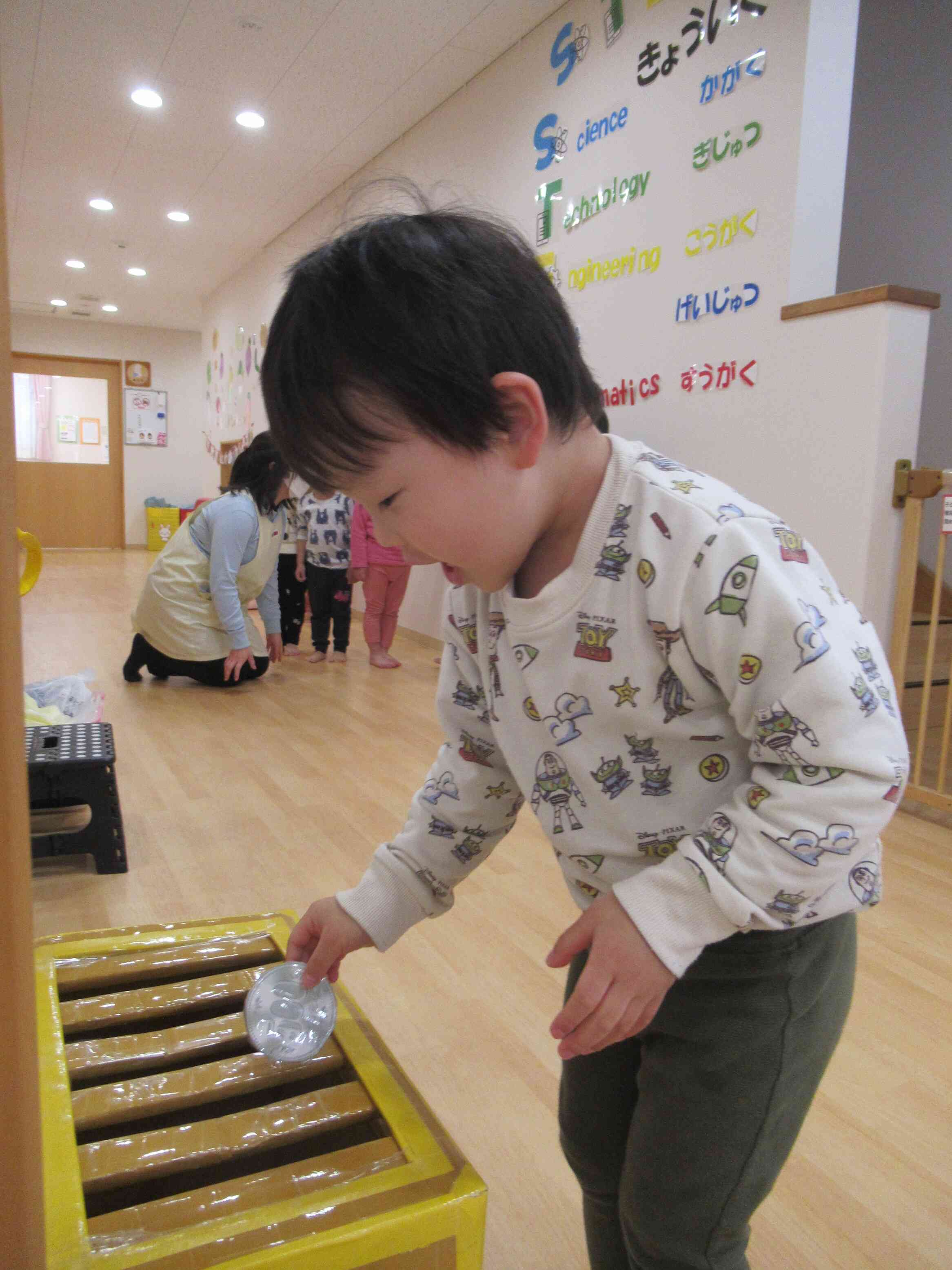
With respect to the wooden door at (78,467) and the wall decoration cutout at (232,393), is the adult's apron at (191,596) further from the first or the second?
the wooden door at (78,467)

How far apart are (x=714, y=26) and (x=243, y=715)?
237 cm

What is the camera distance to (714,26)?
2432 millimetres

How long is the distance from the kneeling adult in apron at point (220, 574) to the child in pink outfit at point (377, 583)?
1.87ft

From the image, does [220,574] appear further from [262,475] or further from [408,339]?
[408,339]

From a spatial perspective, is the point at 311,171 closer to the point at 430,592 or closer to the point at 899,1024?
the point at 430,592

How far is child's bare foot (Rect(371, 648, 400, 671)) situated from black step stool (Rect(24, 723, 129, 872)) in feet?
6.47

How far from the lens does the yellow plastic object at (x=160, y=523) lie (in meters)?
8.96

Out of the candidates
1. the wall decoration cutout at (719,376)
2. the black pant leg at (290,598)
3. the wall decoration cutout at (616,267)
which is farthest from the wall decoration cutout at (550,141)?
A: the black pant leg at (290,598)

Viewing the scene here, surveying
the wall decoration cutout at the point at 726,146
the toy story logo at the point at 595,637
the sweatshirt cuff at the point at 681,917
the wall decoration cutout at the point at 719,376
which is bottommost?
the sweatshirt cuff at the point at 681,917

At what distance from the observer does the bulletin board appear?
9086mm

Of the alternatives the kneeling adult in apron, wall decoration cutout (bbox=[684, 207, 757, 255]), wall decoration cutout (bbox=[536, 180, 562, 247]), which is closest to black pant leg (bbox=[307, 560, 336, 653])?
the kneeling adult in apron

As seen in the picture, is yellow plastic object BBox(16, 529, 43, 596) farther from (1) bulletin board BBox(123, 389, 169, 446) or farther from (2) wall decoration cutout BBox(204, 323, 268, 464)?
(1) bulletin board BBox(123, 389, 169, 446)

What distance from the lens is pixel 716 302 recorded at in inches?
99.0

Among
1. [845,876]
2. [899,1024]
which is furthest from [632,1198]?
[899,1024]
